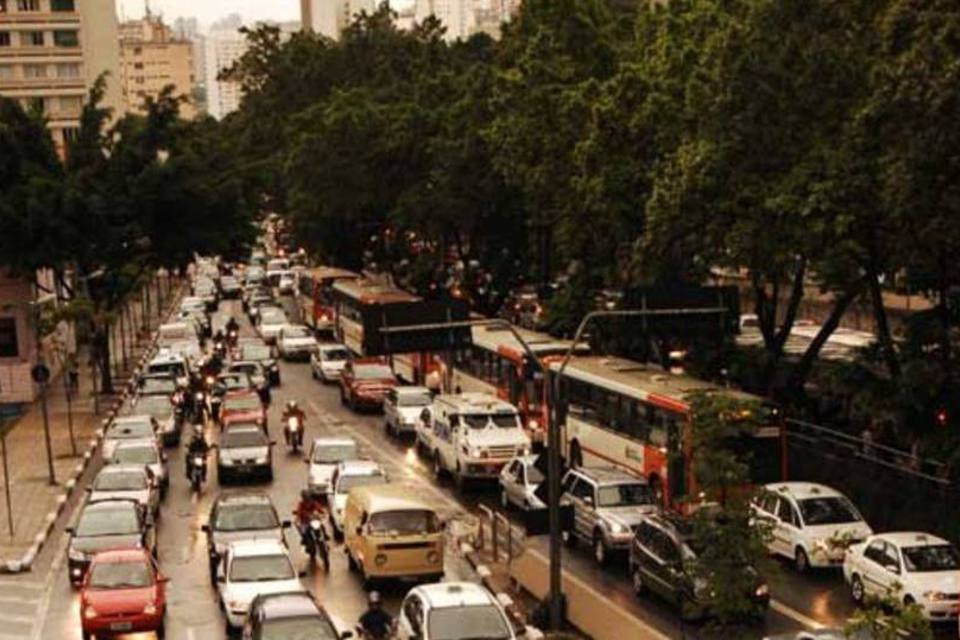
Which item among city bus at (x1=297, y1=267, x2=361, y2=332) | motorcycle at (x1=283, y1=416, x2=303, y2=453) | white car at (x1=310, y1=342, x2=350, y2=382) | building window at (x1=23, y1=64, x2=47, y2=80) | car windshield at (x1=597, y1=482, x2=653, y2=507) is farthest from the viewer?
building window at (x1=23, y1=64, x2=47, y2=80)

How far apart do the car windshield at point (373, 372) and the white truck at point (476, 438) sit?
43.1 feet

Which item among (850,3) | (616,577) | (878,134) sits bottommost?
(616,577)

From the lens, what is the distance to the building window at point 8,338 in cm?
6041

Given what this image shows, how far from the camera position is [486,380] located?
49.2 meters

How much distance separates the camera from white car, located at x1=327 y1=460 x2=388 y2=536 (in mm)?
34625

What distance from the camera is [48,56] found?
10869 cm

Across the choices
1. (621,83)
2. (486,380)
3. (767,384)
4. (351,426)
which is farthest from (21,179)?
(767,384)

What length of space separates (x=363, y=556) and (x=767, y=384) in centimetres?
1529

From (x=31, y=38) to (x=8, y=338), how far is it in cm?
5375

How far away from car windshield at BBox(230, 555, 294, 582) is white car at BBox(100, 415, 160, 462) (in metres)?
15.2

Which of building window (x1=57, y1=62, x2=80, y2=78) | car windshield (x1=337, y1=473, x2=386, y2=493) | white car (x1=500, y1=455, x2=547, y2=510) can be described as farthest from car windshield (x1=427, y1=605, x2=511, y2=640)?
building window (x1=57, y1=62, x2=80, y2=78)

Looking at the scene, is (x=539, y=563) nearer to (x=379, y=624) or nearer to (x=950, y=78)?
(x=379, y=624)

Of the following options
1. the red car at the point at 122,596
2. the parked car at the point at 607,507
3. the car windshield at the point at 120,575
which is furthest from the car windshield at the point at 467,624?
the parked car at the point at 607,507

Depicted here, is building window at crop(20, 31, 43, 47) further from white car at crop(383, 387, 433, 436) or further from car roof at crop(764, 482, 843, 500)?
car roof at crop(764, 482, 843, 500)
